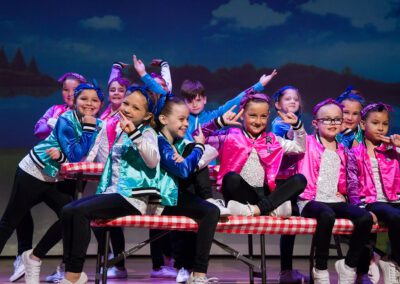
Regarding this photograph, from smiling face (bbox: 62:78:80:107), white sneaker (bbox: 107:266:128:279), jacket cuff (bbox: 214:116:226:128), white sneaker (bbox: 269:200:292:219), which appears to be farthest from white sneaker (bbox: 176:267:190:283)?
smiling face (bbox: 62:78:80:107)

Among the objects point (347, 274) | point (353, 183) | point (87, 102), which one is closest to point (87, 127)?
point (87, 102)

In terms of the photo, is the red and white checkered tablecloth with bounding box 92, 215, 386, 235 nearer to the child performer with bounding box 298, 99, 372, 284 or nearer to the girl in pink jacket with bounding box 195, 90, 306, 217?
the child performer with bounding box 298, 99, 372, 284

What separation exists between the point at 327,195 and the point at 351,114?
1064mm

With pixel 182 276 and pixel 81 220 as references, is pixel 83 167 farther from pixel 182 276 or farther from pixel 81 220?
pixel 182 276

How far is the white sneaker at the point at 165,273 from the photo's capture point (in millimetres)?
5431

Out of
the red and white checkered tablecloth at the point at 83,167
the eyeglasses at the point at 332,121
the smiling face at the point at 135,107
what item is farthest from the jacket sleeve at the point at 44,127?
the eyeglasses at the point at 332,121

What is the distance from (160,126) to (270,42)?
310cm

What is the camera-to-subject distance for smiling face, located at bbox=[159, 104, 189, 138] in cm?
442

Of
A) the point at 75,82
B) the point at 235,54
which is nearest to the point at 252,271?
the point at 75,82

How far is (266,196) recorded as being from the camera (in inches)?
180

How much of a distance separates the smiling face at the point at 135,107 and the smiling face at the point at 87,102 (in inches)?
27.1

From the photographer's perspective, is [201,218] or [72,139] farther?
[72,139]

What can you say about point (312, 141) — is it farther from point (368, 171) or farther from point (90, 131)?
point (90, 131)

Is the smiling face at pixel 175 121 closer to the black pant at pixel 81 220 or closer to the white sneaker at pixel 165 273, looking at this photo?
the black pant at pixel 81 220
